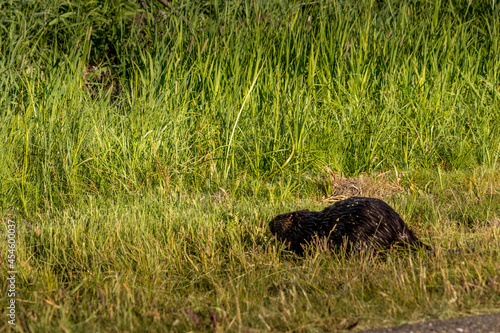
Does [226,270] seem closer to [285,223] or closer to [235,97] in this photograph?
[285,223]

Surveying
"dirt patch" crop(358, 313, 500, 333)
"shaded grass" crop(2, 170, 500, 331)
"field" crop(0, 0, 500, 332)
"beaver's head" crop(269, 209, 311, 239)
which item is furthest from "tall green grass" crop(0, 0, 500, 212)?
"dirt patch" crop(358, 313, 500, 333)

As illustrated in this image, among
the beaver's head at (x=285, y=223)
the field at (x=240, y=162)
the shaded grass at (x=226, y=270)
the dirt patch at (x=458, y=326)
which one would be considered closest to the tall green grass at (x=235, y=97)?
the field at (x=240, y=162)

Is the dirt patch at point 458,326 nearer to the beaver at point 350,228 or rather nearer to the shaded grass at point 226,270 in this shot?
the shaded grass at point 226,270

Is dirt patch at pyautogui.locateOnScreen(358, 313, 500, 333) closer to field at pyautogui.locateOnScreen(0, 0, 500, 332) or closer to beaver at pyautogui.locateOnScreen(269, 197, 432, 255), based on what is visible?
field at pyautogui.locateOnScreen(0, 0, 500, 332)

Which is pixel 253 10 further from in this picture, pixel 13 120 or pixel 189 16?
pixel 13 120

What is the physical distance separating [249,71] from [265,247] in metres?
2.34

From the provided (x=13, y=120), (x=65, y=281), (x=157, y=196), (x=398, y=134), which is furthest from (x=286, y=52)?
(x=65, y=281)

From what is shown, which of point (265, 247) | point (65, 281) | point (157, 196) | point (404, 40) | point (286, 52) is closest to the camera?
point (65, 281)

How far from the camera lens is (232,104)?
495cm

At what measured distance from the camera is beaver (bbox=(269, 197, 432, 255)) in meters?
3.28

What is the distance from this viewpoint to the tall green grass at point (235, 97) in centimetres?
448

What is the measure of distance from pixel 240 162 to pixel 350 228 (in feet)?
5.85

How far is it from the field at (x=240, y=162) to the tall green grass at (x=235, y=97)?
28 mm

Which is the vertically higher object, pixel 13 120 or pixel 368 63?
pixel 368 63
